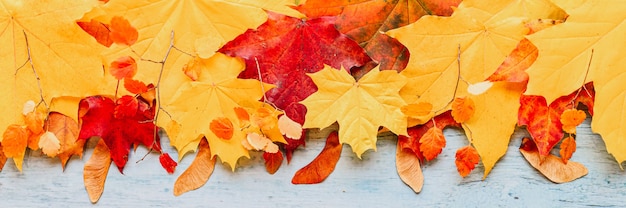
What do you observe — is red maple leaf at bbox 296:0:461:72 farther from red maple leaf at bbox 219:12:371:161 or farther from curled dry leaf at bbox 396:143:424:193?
curled dry leaf at bbox 396:143:424:193

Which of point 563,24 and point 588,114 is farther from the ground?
point 563,24

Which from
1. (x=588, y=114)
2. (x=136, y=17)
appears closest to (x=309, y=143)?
(x=136, y=17)

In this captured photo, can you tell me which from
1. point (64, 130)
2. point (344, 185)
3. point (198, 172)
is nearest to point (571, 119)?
point (344, 185)

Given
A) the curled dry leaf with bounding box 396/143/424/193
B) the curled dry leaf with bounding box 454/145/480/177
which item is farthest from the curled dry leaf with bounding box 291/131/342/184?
the curled dry leaf with bounding box 454/145/480/177

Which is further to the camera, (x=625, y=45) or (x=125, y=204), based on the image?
(x=125, y=204)

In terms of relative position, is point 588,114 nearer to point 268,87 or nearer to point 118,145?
point 268,87

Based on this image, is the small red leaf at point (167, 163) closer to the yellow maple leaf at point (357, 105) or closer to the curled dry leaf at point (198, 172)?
the curled dry leaf at point (198, 172)
